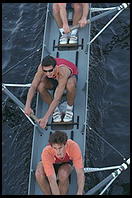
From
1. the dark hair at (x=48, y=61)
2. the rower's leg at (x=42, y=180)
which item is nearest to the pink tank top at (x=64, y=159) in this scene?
the rower's leg at (x=42, y=180)

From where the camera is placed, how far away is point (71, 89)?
297 inches

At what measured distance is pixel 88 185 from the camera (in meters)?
7.72

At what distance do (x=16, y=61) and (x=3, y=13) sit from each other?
86.2 inches

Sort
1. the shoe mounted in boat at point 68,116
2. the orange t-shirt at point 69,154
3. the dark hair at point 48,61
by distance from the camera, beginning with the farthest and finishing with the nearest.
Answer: the shoe mounted in boat at point 68,116 < the dark hair at point 48,61 < the orange t-shirt at point 69,154

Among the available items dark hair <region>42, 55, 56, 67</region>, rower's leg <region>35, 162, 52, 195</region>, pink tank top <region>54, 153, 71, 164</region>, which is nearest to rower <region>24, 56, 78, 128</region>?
dark hair <region>42, 55, 56, 67</region>

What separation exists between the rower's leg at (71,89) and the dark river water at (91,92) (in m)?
1.28

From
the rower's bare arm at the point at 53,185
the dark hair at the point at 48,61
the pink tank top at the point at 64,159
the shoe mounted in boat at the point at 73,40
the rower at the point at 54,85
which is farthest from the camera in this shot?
the shoe mounted in boat at the point at 73,40

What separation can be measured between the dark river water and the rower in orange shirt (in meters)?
1.37

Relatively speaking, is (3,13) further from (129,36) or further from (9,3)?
(129,36)

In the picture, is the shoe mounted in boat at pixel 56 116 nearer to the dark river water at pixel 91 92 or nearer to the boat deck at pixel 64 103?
the boat deck at pixel 64 103

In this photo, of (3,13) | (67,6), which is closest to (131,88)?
(67,6)

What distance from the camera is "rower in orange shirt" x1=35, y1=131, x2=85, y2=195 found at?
624cm

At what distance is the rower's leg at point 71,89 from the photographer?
7476 mm

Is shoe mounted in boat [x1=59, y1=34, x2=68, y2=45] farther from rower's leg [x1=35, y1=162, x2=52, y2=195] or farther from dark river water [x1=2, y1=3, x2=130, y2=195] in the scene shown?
rower's leg [x1=35, y1=162, x2=52, y2=195]
